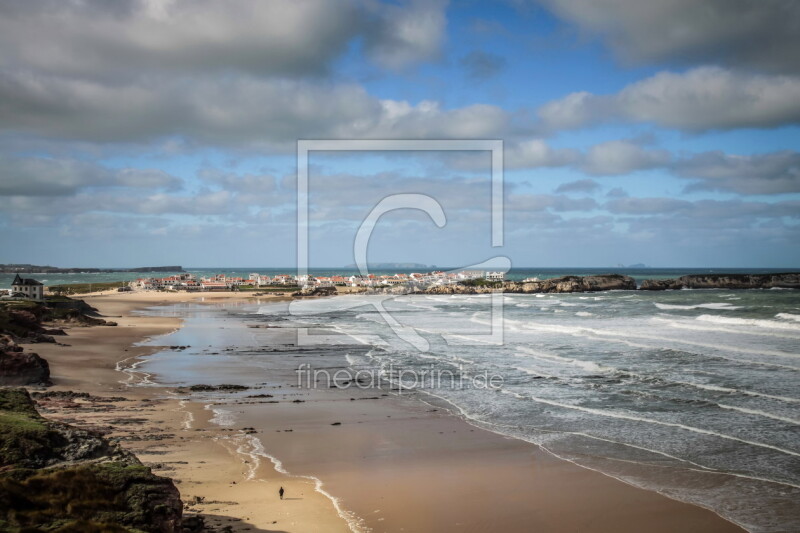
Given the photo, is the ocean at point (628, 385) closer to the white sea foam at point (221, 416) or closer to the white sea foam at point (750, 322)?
the white sea foam at point (750, 322)

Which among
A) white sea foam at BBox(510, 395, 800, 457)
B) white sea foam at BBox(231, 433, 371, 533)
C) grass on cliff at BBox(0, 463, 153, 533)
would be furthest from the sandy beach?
white sea foam at BBox(510, 395, 800, 457)

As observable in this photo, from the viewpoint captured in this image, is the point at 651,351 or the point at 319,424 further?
the point at 651,351

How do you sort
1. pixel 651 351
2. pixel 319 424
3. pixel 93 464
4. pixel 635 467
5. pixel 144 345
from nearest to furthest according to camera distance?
1. pixel 93 464
2. pixel 635 467
3. pixel 319 424
4. pixel 651 351
5. pixel 144 345

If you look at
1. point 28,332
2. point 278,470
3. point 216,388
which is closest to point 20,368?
point 216,388

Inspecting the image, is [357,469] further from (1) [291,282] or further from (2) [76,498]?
(1) [291,282]

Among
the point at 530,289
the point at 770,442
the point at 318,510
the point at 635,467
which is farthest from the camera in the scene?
the point at 530,289

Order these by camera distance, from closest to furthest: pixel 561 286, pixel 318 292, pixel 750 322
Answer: pixel 750 322, pixel 561 286, pixel 318 292

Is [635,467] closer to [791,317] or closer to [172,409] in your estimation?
[172,409]

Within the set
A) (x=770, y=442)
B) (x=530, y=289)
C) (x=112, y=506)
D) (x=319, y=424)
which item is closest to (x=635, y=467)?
(x=770, y=442)
